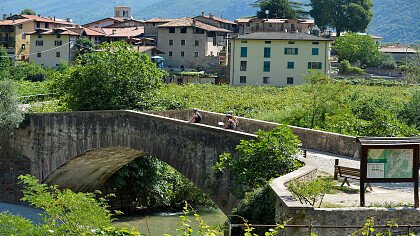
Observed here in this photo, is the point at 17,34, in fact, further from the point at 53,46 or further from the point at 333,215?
the point at 333,215

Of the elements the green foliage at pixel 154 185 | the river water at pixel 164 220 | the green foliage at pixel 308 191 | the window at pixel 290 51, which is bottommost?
the river water at pixel 164 220

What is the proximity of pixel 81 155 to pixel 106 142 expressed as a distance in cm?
245

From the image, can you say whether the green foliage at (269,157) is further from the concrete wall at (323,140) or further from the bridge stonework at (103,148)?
the concrete wall at (323,140)

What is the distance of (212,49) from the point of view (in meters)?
93.4

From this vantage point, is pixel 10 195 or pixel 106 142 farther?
pixel 10 195

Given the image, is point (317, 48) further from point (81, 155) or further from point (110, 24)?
point (110, 24)

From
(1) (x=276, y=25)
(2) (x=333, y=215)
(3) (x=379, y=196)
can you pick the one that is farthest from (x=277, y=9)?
(2) (x=333, y=215)

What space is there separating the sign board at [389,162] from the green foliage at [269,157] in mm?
3142

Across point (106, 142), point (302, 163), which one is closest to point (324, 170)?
point (302, 163)

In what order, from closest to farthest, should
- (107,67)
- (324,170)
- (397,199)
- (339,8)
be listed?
(397,199), (324,170), (107,67), (339,8)

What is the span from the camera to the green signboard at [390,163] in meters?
17.4

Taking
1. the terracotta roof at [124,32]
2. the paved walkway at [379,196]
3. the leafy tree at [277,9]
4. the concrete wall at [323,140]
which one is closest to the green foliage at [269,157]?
the paved walkway at [379,196]

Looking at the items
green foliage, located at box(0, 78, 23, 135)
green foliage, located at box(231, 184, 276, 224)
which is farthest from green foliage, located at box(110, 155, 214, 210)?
green foliage, located at box(231, 184, 276, 224)

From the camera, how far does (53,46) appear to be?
97.2m
